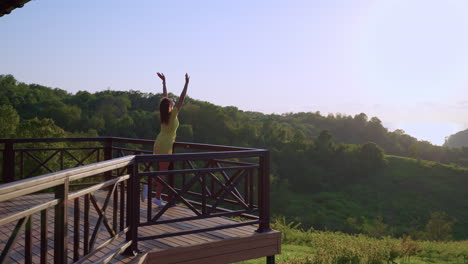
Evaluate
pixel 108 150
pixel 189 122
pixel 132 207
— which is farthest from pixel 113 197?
pixel 189 122

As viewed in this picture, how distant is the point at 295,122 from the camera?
9569 cm

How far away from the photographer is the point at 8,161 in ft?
22.4

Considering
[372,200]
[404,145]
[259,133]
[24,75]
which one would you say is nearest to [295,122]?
[404,145]

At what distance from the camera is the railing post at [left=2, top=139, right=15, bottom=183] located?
6.79 m

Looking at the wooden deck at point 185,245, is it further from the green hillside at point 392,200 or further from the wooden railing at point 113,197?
the green hillside at point 392,200

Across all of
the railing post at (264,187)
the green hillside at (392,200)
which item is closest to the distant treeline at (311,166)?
the green hillside at (392,200)

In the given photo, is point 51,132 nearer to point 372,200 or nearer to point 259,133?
point 259,133

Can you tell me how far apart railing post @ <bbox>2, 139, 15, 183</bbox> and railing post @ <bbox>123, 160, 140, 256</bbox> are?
3805mm

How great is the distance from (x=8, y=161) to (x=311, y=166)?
195 feet

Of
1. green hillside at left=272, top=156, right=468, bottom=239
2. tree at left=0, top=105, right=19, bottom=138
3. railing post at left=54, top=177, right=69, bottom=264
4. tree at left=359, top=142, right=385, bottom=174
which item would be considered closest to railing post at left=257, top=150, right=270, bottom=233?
railing post at left=54, top=177, right=69, bottom=264

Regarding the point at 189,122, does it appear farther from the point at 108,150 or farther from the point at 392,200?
the point at 108,150

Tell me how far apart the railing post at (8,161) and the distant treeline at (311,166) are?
3863 cm

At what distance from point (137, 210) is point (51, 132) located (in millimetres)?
22872

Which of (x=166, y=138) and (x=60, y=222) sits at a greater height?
(x=166, y=138)
